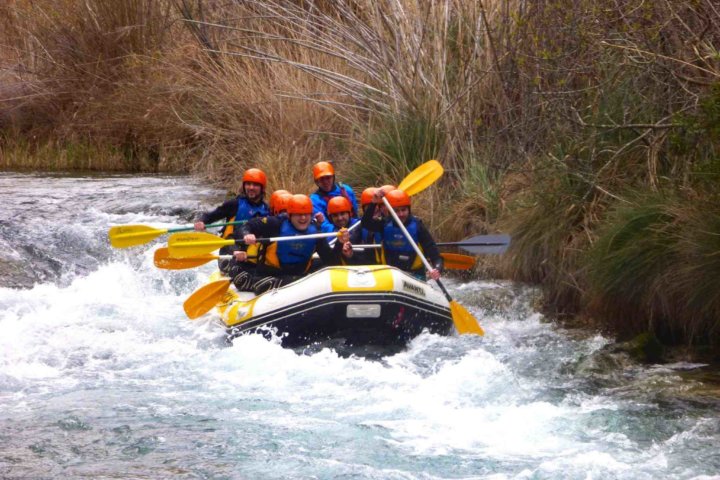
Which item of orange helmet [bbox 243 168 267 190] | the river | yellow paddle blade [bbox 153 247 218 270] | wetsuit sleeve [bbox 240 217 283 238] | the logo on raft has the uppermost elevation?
orange helmet [bbox 243 168 267 190]

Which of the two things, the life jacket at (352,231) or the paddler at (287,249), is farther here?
the life jacket at (352,231)

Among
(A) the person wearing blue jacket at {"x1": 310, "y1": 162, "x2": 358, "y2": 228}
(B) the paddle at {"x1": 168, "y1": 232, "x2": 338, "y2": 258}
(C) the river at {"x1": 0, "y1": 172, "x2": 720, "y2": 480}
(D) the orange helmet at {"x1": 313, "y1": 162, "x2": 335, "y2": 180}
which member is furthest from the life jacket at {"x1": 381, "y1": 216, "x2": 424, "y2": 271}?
(D) the orange helmet at {"x1": 313, "y1": 162, "x2": 335, "y2": 180}

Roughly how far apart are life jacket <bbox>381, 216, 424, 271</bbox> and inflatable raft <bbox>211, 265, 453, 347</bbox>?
61 centimetres

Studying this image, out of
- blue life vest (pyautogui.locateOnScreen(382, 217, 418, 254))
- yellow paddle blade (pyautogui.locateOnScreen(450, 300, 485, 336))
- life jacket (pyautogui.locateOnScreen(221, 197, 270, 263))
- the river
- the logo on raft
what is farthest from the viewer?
life jacket (pyautogui.locateOnScreen(221, 197, 270, 263))

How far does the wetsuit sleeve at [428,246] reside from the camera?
8539mm

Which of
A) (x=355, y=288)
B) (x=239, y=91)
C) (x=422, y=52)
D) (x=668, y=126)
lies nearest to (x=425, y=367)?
(x=355, y=288)

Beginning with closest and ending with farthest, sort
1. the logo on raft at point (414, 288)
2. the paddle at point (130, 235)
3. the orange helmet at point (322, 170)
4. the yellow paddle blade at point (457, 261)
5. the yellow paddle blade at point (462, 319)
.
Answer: the logo on raft at point (414, 288) < the yellow paddle blade at point (462, 319) < the yellow paddle blade at point (457, 261) < the paddle at point (130, 235) < the orange helmet at point (322, 170)

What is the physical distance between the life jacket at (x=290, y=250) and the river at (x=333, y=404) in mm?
751

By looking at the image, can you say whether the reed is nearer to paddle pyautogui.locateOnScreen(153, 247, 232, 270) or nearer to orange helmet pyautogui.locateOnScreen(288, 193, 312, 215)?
orange helmet pyautogui.locateOnScreen(288, 193, 312, 215)

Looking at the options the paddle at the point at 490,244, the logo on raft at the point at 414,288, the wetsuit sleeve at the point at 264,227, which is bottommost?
the logo on raft at the point at 414,288

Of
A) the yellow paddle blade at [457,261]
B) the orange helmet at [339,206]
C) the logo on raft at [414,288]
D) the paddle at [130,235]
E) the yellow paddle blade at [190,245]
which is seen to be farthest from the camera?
the paddle at [130,235]

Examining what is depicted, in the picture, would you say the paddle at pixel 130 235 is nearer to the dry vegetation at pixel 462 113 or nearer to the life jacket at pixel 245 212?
the life jacket at pixel 245 212

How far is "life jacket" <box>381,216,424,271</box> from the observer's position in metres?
8.58

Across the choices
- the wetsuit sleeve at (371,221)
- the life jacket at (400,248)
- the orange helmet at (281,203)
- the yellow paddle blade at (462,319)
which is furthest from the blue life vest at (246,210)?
the yellow paddle blade at (462,319)
